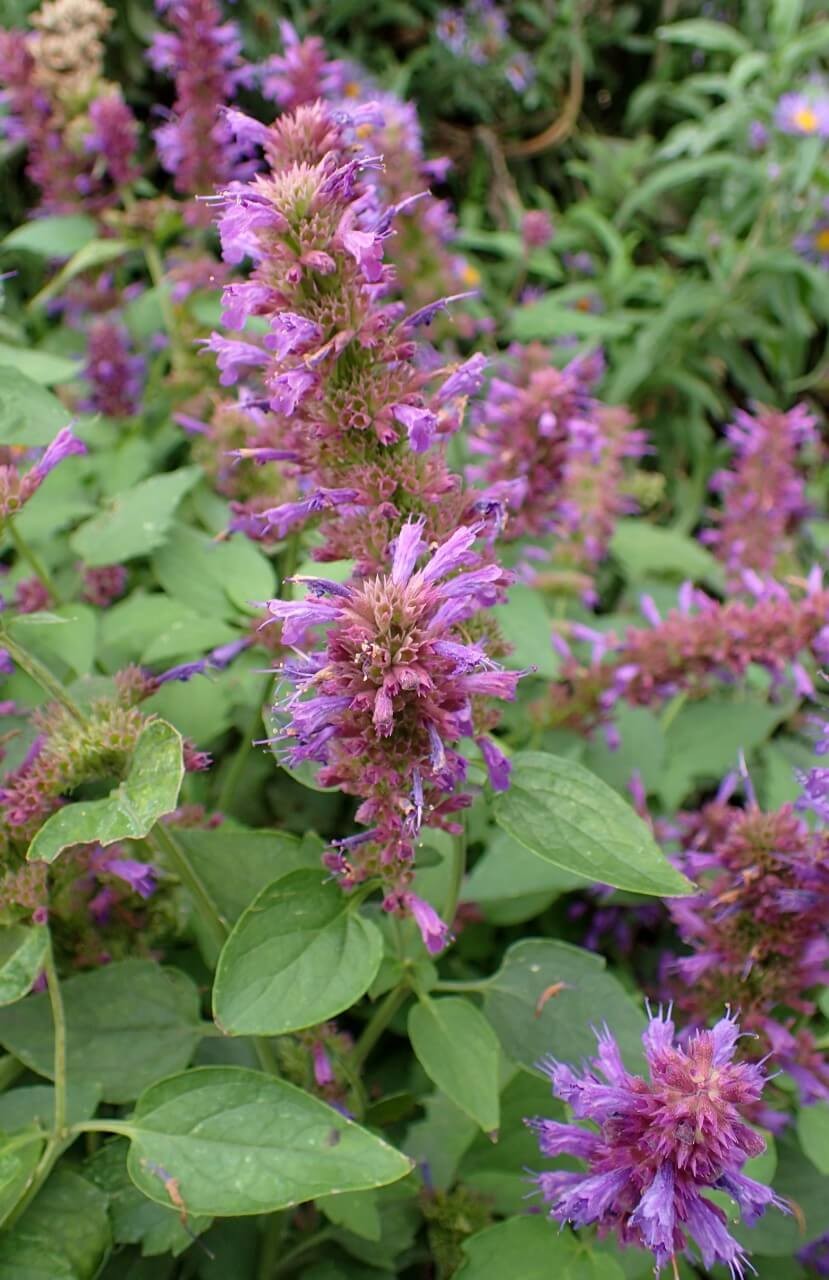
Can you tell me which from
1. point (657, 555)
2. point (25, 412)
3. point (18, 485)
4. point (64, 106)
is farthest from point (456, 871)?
point (64, 106)

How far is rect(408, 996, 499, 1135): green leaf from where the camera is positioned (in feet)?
4.22

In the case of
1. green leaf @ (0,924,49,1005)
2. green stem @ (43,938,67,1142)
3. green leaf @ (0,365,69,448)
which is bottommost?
green stem @ (43,938,67,1142)

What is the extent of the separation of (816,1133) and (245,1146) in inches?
32.4

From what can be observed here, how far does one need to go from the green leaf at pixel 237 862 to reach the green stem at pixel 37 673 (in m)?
0.26

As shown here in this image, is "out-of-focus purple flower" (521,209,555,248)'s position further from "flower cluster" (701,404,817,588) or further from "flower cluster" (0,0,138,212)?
"flower cluster" (0,0,138,212)

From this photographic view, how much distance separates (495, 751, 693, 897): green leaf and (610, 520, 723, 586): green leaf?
179 cm

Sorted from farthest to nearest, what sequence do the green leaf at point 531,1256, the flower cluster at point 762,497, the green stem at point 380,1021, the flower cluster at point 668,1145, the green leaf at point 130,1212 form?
1. the flower cluster at point 762,497
2. the green stem at point 380,1021
3. the green leaf at point 130,1212
4. the green leaf at point 531,1256
5. the flower cluster at point 668,1145

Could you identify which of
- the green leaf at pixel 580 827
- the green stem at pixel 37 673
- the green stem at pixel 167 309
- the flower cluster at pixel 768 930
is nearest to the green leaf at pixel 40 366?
the green stem at pixel 167 309

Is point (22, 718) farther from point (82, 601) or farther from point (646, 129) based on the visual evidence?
point (646, 129)

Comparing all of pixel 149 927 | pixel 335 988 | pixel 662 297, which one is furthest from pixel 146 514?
pixel 662 297

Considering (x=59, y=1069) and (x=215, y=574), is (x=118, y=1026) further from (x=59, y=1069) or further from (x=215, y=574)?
(x=215, y=574)

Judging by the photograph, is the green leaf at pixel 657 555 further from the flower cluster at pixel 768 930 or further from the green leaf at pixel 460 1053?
the green leaf at pixel 460 1053

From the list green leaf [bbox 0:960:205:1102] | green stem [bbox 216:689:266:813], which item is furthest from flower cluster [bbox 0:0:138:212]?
green leaf [bbox 0:960:205:1102]

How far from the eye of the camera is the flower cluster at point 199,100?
2.49 meters
